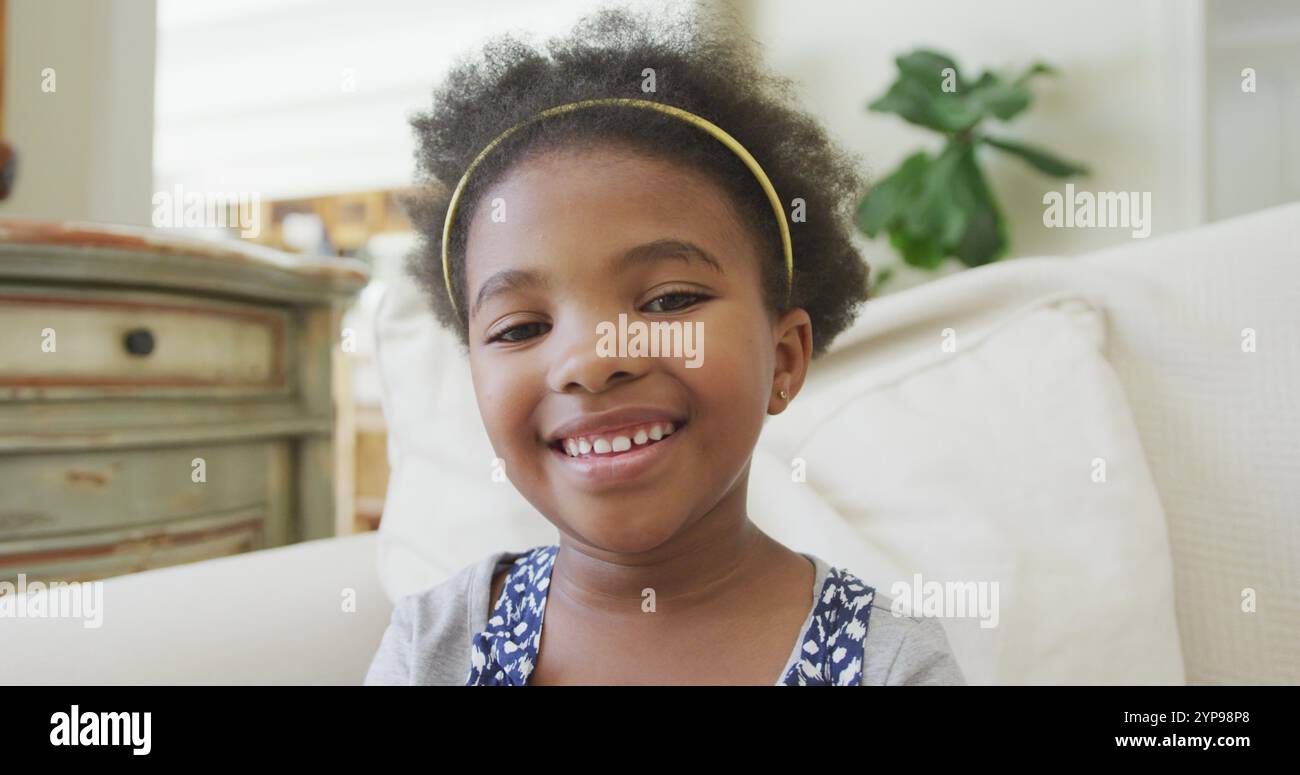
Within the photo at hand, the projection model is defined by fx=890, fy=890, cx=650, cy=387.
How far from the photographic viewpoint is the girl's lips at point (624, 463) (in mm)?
405

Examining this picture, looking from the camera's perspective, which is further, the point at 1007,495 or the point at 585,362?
the point at 1007,495

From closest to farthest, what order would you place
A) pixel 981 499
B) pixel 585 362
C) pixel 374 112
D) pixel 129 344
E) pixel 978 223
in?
pixel 585 362 → pixel 981 499 → pixel 374 112 → pixel 129 344 → pixel 978 223

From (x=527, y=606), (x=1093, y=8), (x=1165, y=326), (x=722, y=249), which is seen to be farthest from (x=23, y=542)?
(x=1093, y=8)

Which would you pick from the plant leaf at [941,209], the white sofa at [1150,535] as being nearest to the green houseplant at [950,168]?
the plant leaf at [941,209]

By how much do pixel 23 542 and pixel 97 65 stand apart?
0.90 metres

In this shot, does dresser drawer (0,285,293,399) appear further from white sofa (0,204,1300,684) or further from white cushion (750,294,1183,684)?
white cushion (750,294,1183,684)

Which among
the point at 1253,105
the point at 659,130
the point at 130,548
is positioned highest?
the point at 1253,105

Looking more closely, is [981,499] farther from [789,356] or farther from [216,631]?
[216,631]

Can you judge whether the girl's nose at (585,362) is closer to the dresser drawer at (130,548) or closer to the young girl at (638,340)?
the young girl at (638,340)

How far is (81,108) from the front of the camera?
1.39 m

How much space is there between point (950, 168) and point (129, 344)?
54.3 inches

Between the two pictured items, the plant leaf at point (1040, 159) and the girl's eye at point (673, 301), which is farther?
the plant leaf at point (1040, 159)

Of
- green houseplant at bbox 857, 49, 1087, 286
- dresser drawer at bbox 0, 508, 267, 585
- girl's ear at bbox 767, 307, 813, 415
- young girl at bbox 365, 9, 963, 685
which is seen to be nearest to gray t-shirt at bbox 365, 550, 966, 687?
young girl at bbox 365, 9, 963, 685

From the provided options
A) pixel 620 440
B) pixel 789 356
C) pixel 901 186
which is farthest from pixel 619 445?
pixel 901 186
